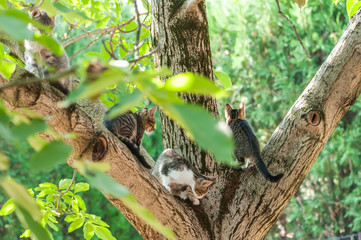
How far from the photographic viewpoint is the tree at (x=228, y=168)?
2174 millimetres

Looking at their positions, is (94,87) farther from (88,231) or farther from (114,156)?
(88,231)

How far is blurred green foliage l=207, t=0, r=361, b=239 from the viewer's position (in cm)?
808

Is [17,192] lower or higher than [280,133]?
A: higher

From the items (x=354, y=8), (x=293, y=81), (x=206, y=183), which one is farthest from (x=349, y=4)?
(x=293, y=81)

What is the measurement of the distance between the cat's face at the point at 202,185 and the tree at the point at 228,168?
4cm

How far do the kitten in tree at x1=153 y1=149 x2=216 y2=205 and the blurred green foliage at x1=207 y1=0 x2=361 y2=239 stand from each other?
5282 mm

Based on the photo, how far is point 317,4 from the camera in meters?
8.62

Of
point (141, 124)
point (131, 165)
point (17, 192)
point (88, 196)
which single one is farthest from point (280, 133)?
point (88, 196)

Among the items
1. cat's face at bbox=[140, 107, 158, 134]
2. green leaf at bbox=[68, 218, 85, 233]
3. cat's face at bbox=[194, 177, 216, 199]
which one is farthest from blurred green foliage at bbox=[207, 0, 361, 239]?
green leaf at bbox=[68, 218, 85, 233]

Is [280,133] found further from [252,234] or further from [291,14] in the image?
[291,14]

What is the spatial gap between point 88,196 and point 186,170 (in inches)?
235

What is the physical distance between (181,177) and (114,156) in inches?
39.6

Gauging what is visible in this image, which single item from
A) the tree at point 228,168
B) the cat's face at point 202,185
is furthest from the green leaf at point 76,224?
the cat's face at point 202,185

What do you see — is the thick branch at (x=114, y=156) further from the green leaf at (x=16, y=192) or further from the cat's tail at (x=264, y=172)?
the green leaf at (x=16, y=192)
